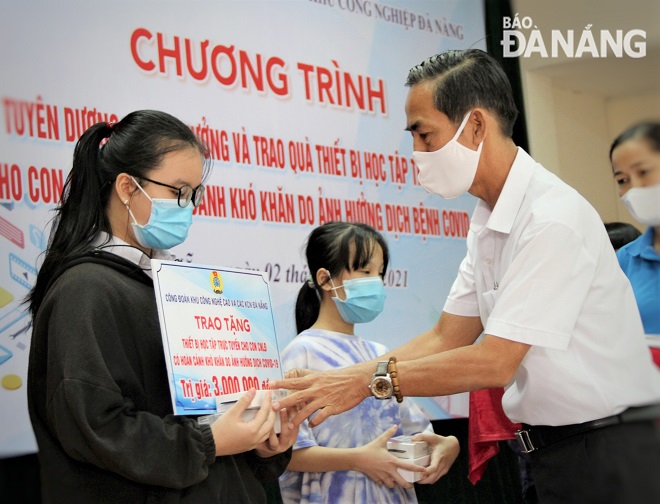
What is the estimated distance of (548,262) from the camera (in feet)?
6.78

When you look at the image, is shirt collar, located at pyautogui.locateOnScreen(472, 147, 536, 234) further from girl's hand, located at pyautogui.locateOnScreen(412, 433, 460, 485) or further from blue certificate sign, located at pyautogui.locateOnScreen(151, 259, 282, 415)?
girl's hand, located at pyautogui.locateOnScreen(412, 433, 460, 485)

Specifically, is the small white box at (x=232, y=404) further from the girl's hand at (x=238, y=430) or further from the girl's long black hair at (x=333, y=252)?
the girl's long black hair at (x=333, y=252)

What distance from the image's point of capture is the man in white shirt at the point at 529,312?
2074 millimetres

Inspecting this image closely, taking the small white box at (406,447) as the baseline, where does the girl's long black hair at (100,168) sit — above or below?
above

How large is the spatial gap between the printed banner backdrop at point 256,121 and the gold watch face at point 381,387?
1323mm

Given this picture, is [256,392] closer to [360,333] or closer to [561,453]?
[561,453]

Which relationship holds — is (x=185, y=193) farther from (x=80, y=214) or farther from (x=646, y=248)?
(x=646, y=248)

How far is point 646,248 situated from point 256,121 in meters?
1.76

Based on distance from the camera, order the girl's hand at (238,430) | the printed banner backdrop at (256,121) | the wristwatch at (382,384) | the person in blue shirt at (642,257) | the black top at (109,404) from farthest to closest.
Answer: the printed banner backdrop at (256,121), the person in blue shirt at (642,257), the wristwatch at (382,384), the girl's hand at (238,430), the black top at (109,404)

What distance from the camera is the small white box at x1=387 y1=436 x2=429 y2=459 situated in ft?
8.69

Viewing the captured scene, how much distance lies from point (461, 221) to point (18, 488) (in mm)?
2727

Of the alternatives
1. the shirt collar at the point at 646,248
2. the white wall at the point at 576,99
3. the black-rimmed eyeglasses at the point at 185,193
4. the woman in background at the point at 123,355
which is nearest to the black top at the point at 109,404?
the woman in background at the point at 123,355

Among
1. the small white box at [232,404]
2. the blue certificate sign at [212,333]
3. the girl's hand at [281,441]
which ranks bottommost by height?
the girl's hand at [281,441]

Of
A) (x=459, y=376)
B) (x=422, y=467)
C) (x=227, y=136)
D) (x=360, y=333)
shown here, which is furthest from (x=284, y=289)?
(x=459, y=376)
